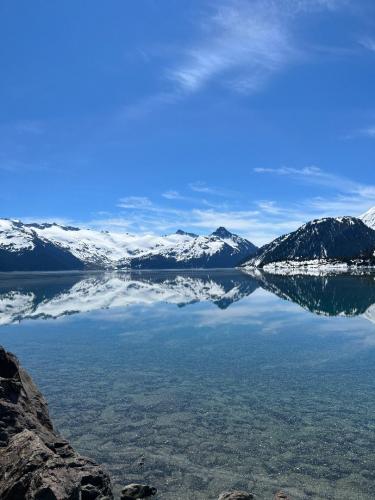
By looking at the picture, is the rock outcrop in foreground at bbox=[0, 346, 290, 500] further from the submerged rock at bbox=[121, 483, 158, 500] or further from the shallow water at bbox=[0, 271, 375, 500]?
the shallow water at bbox=[0, 271, 375, 500]

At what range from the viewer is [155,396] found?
108ft

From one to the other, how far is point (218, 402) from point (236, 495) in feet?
42.4

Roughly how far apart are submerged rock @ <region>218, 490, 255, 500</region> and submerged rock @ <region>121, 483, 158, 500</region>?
3.10 m

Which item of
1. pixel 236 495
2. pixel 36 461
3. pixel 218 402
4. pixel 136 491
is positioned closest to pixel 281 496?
pixel 236 495

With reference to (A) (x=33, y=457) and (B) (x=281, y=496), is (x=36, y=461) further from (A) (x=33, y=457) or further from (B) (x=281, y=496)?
(B) (x=281, y=496)

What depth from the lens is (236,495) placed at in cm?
1803

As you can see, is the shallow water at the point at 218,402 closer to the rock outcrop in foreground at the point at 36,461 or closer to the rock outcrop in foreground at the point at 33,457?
the rock outcrop in foreground at the point at 36,461

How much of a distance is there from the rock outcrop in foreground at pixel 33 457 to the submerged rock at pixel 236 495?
483 centimetres

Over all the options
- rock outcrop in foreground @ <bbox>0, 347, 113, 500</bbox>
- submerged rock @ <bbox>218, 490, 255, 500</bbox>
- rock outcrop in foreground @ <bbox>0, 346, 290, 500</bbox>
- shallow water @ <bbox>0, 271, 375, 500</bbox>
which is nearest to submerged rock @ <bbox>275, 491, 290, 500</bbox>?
rock outcrop in foreground @ <bbox>0, 346, 290, 500</bbox>

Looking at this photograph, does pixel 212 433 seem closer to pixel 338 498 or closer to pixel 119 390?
pixel 338 498

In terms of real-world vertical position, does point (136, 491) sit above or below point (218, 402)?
below

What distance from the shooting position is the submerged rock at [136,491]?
18656 millimetres

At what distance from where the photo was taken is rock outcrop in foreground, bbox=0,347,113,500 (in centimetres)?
1453

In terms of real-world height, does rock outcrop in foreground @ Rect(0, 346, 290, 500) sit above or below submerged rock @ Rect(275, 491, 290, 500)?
above
